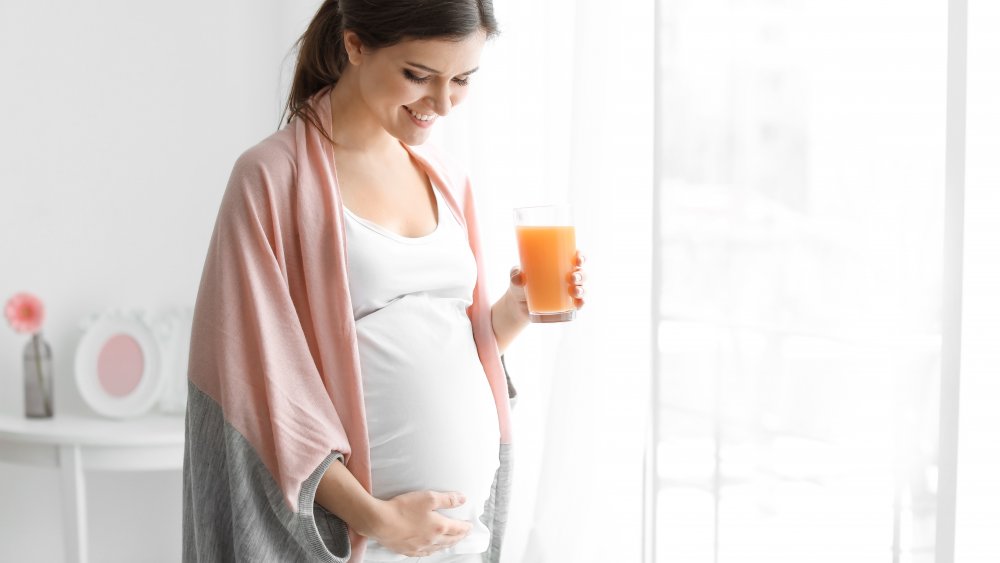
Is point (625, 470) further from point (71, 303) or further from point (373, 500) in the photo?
point (71, 303)

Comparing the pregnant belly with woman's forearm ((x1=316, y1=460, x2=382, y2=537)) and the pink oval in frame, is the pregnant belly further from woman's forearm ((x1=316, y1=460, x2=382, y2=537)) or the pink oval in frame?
the pink oval in frame

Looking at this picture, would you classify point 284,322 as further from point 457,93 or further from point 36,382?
point 36,382

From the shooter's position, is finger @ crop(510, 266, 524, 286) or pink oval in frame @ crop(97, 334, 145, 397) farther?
pink oval in frame @ crop(97, 334, 145, 397)

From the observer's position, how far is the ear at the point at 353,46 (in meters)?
1.29

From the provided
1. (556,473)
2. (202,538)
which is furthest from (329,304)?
(556,473)

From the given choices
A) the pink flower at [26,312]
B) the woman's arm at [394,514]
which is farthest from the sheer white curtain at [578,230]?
the pink flower at [26,312]

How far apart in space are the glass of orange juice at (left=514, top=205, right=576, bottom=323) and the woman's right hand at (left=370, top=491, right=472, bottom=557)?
293mm

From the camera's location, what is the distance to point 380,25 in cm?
125

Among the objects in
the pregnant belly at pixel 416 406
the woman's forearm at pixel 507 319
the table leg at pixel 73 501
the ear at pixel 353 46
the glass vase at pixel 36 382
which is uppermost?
the ear at pixel 353 46

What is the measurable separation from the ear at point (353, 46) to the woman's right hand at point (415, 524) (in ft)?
1.90

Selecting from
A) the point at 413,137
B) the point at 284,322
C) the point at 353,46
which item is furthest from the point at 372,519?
the point at 353,46

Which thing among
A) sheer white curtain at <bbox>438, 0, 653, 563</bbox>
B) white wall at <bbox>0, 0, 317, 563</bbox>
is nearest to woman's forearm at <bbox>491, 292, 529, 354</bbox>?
sheer white curtain at <bbox>438, 0, 653, 563</bbox>

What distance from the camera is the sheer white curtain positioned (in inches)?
83.0

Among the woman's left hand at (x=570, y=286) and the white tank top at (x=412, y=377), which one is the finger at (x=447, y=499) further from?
the woman's left hand at (x=570, y=286)
